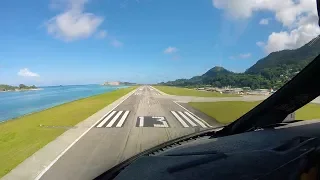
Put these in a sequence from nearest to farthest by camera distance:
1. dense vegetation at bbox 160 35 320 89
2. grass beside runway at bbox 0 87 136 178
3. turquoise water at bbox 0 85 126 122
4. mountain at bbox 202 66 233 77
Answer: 1. dense vegetation at bbox 160 35 320 89
2. mountain at bbox 202 66 233 77
3. turquoise water at bbox 0 85 126 122
4. grass beside runway at bbox 0 87 136 178

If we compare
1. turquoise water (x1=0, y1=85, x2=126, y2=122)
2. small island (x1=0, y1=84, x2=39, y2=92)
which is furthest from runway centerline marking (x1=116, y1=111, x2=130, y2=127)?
small island (x1=0, y1=84, x2=39, y2=92)

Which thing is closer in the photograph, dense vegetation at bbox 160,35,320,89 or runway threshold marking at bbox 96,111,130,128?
dense vegetation at bbox 160,35,320,89

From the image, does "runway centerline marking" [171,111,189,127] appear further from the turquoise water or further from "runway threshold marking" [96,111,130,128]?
the turquoise water

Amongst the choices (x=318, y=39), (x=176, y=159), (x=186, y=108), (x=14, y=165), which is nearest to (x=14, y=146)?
(x=14, y=165)

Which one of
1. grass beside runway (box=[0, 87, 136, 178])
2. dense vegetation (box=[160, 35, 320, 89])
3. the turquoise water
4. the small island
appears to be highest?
dense vegetation (box=[160, 35, 320, 89])

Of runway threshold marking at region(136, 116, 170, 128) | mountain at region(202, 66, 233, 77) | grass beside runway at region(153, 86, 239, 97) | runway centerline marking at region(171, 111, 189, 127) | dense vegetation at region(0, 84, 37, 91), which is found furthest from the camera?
dense vegetation at region(0, 84, 37, 91)

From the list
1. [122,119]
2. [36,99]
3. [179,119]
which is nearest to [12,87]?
[36,99]

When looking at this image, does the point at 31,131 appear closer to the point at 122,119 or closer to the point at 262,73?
the point at 122,119

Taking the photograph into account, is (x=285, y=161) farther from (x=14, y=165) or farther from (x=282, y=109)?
(x=14, y=165)
